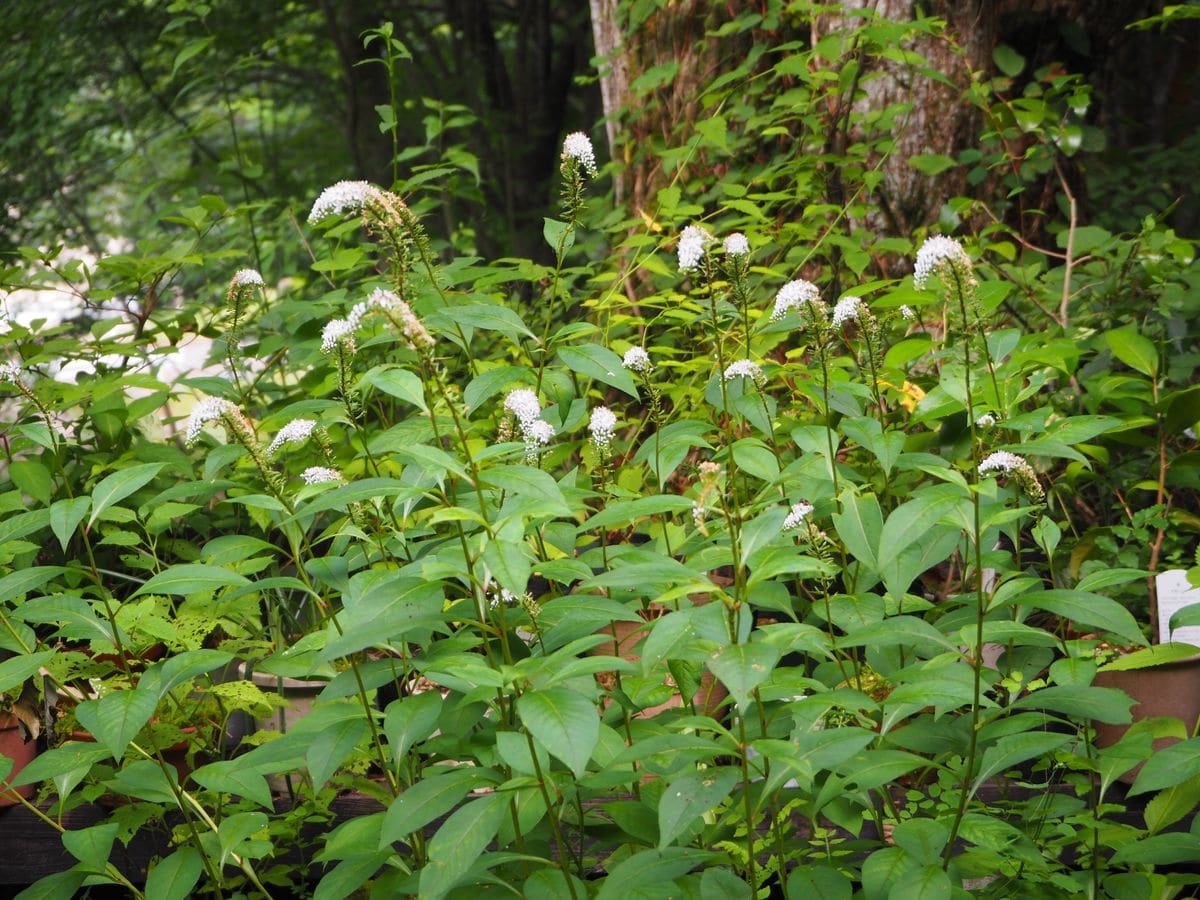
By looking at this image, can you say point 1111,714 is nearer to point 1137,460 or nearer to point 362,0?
point 1137,460

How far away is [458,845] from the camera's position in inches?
47.8

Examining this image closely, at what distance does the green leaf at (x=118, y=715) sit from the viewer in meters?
1.41

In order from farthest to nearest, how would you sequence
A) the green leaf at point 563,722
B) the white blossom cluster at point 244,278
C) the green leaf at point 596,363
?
the white blossom cluster at point 244,278 → the green leaf at point 596,363 → the green leaf at point 563,722

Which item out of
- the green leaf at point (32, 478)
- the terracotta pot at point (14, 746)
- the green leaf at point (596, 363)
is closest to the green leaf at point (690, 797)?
the green leaf at point (596, 363)

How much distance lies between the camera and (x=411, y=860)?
1637 mm

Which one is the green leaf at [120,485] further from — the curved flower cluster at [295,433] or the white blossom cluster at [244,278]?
the white blossom cluster at [244,278]

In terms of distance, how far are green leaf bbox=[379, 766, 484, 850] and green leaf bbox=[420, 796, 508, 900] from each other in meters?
0.04

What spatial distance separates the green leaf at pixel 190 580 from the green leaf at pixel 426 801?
15.1 inches

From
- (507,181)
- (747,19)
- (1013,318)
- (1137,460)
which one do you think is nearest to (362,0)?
(507,181)

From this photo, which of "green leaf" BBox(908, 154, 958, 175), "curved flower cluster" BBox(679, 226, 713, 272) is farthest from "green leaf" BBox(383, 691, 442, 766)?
"green leaf" BBox(908, 154, 958, 175)

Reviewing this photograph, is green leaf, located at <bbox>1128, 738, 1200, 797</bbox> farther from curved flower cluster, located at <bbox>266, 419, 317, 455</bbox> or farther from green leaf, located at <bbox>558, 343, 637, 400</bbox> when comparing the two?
curved flower cluster, located at <bbox>266, 419, 317, 455</bbox>

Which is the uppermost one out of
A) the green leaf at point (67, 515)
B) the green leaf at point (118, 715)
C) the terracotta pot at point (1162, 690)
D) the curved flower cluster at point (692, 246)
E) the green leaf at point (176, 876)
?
the curved flower cluster at point (692, 246)

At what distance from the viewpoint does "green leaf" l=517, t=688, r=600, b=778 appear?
110cm

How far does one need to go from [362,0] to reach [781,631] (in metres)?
7.71
